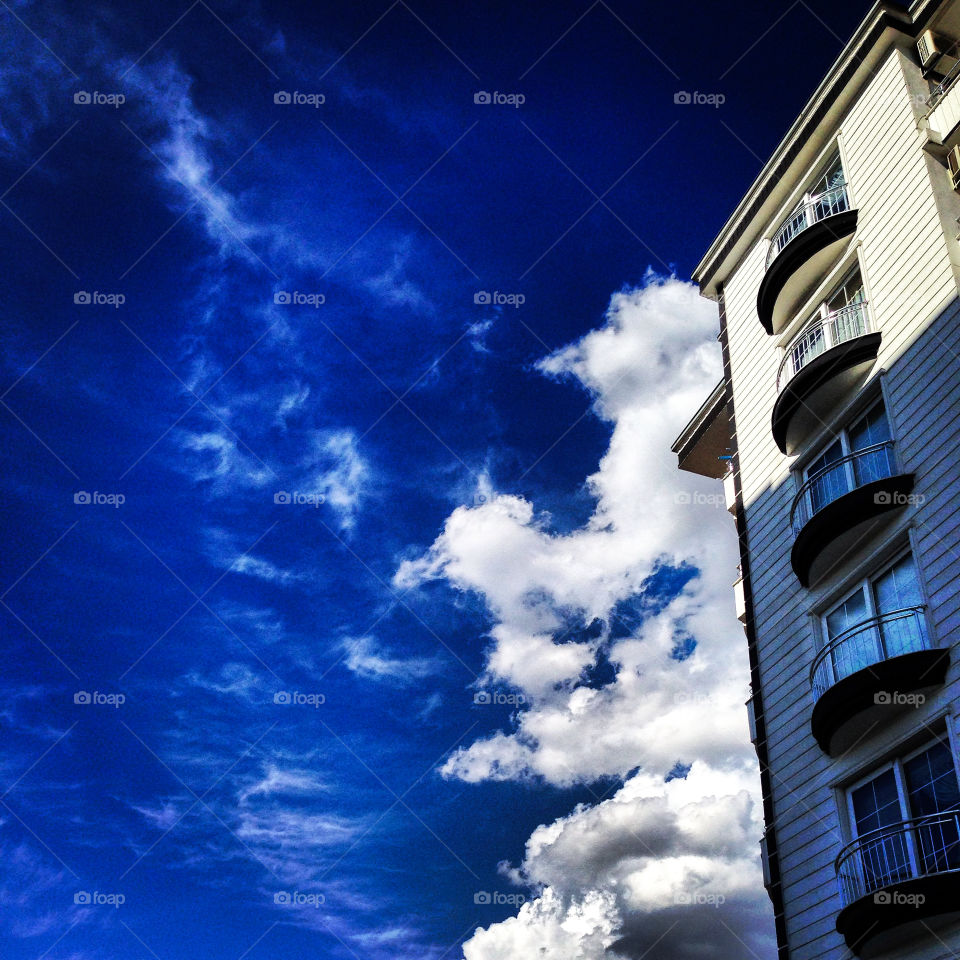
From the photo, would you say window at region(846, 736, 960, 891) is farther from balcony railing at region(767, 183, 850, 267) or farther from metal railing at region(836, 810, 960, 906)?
balcony railing at region(767, 183, 850, 267)

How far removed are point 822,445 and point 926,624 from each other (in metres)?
5.36

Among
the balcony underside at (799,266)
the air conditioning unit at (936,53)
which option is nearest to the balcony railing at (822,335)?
the balcony underside at (799,266)

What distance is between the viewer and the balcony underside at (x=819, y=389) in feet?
59.3

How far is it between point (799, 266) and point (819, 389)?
142 inches

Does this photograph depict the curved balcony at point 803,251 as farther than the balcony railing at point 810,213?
No

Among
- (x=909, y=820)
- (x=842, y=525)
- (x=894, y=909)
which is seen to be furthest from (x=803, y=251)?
(x=894, y=909)

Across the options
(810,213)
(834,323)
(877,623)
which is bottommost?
(877,623)

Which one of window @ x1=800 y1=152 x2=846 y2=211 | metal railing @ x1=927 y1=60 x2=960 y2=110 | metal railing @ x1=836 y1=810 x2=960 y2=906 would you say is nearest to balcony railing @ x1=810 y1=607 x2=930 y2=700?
metal railing @ x1=836 y1=810 x2=960 y2=906

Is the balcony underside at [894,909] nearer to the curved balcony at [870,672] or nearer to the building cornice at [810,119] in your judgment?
the curved balcony at [870,672]

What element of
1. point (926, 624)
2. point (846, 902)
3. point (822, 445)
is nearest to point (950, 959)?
point (846, 902)

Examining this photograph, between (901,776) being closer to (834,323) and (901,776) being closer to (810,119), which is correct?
(834,323)

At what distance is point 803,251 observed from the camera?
20531 mm

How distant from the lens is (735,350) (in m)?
24.5

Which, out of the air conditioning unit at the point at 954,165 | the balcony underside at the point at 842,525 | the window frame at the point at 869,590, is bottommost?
the window frame at the point at 869,590
